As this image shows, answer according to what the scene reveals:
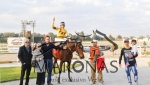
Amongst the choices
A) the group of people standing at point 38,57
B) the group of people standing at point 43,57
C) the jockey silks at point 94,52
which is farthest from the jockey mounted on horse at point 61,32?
the jockey silks at point 94,52

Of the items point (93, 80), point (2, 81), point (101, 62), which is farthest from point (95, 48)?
point (2, 81)

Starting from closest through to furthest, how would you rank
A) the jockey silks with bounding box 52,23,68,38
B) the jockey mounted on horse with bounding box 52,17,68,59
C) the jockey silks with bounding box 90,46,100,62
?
the jockey silks with bounding box 90,46,100,62 → the jockey mounted on horse with bounding box 52,17,68,59 → the jockey silks with bounding box 52,23,68,38

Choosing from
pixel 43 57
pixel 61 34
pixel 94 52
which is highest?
pixel 61 34

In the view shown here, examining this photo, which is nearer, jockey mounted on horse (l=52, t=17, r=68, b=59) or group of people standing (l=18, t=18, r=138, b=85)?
group of people standing (l=18, t=18, r=138, b=85)

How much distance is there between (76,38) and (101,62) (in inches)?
62.0

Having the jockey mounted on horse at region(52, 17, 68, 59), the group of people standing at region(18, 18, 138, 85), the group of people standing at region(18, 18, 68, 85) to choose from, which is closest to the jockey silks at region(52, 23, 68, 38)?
the jockey mounted on horse at region(52, 17, 68, 59)

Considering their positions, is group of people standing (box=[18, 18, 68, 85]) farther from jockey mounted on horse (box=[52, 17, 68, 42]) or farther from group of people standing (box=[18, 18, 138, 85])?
jockey mounted on horse (box=[52, 17, 68, 42])

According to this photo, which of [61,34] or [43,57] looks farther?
[61,34]

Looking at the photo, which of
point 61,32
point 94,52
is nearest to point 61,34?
point 61,32

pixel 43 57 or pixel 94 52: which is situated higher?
pixel 94 52

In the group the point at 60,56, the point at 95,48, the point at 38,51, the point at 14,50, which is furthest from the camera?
the point at 14,50

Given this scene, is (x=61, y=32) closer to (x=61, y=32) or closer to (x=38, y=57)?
(x=61, y=32)

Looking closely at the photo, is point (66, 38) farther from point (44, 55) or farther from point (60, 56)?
point (44, 55)

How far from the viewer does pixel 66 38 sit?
11.0 m
